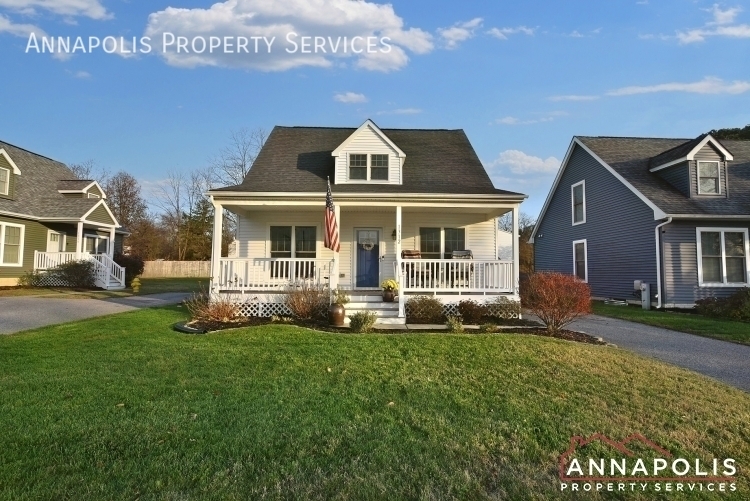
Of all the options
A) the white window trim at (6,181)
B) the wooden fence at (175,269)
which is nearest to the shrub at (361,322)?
the white window trim at (6,181)

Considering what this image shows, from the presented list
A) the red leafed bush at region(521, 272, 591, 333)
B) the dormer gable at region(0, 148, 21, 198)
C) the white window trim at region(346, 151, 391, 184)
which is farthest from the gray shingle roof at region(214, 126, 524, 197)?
the dormer gable at region(0, 148, 21, 198)

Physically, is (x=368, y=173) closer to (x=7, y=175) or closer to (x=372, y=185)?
(x=372, y=185)

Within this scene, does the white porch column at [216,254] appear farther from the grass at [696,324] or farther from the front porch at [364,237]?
the grass at [696,324]

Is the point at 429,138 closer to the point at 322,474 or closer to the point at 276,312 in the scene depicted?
the point at 276,312

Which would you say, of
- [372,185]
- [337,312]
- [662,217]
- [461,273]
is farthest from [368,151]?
[662,217]

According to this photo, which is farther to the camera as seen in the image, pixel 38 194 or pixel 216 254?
pixel 38 194

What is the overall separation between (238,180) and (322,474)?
1284 inches

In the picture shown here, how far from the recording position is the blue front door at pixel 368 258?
43.8 ft

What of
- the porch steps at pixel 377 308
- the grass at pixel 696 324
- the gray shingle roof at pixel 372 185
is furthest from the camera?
the gray shingle roof at pixel 372 185

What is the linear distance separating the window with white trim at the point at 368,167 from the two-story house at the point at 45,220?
545 inches

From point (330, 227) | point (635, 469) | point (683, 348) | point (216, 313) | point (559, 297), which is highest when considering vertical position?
point (330, 227)

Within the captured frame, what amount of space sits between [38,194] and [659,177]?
27.9 m

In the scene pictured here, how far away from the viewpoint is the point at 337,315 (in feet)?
30.5

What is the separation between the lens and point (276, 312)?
10.6 meters
